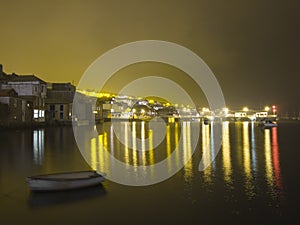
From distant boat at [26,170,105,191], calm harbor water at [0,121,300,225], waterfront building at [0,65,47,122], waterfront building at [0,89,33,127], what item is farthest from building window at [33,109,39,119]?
distant boat at [26,170,105,191]

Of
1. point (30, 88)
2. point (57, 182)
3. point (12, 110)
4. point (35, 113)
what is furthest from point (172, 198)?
point (30, 88)

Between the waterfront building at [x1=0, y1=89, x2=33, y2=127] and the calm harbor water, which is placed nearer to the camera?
the calm harbor water

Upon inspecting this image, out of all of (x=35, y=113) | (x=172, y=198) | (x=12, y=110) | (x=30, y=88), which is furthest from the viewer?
(x=30, y=88)

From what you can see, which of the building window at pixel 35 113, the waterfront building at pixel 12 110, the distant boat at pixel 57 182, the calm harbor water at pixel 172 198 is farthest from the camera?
the building window at pixel 35 113

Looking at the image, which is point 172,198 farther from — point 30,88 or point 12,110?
point 30,88

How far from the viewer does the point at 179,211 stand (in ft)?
22.1

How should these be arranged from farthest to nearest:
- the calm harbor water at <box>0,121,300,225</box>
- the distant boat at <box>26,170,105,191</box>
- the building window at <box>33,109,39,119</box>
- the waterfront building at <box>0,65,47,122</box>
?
the waterfront building at <box>0,65,47,122</box> → the building window at <box>33,109,39,119</box> → the distant boat at <box>26,170,105,191</box> → the calm harbor water at <box>0,121,300,225</box>

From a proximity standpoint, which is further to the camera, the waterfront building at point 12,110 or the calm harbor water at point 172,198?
the waterfront building at point 12,110

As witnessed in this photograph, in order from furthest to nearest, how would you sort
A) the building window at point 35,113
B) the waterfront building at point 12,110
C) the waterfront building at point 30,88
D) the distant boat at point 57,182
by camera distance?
the waterfront building at point 30,88 < the building window at point 35,113 < the waterfront building at point 12,110 < the distant boat at point 57,182

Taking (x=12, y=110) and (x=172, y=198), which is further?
(x=12, y=110)

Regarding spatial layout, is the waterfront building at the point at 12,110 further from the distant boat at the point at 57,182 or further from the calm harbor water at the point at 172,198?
the distant boat at the point at 57,182

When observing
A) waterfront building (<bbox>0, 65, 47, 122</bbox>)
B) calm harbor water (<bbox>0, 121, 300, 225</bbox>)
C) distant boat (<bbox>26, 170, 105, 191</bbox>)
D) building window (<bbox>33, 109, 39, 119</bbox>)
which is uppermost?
A: waterfront building (<bbox>0, 65, 47, 122</bbox>)

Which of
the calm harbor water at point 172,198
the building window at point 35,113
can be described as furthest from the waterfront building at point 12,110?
the calm harbor water at point 172,198

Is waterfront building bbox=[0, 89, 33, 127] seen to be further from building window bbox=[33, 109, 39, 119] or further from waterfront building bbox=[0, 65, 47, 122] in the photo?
waterfront building bbox=[0, 65, 47, 122]
